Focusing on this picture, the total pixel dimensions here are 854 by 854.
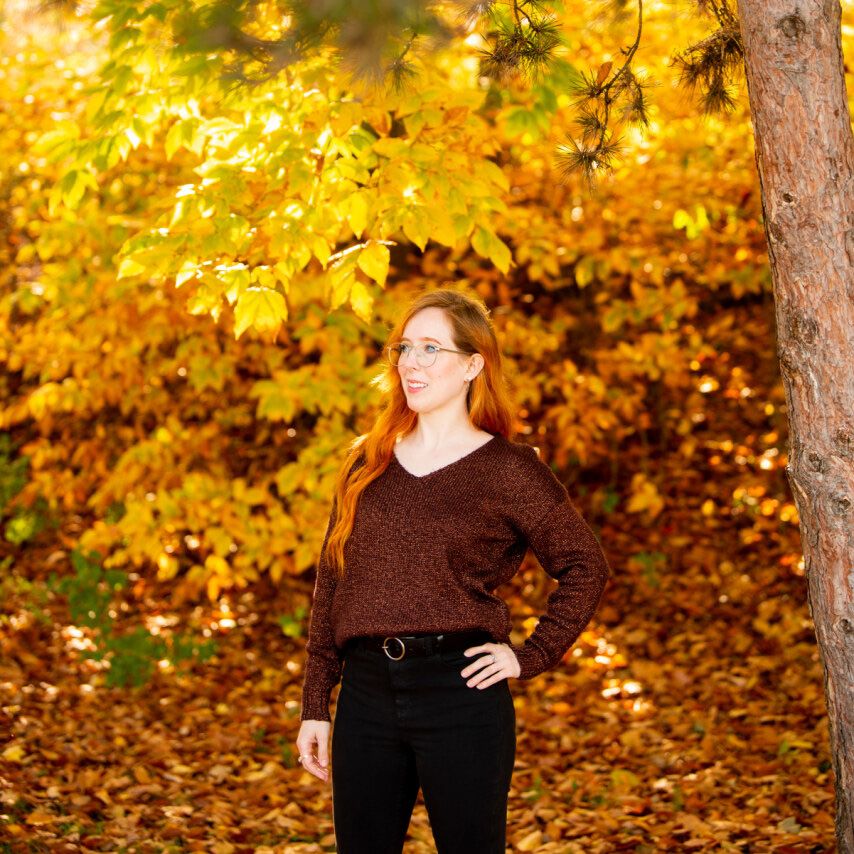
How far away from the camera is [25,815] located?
158 inches

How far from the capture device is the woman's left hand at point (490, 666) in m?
2.39

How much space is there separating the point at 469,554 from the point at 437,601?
14 cm

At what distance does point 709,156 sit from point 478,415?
3.66 metres

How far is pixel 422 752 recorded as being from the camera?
2.39 meters

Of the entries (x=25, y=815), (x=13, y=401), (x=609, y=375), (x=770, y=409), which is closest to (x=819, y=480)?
(x=25, y=815)

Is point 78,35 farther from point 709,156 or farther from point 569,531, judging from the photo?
point 569,531

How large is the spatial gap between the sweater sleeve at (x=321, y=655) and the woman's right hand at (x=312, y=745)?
2 cm

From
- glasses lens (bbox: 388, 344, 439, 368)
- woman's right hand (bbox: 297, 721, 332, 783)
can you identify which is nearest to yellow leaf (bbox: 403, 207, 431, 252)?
glasses lens (bbox: 388, 344, 439, 368)

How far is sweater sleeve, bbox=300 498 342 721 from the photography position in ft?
8.66

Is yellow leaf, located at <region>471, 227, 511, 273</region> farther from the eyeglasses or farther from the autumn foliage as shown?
the eyeglasses

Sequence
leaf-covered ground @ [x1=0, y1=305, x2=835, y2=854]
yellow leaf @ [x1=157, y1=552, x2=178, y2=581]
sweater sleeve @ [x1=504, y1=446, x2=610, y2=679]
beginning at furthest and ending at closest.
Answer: yellow leaf @ [x1=157, y1=552, x2=178, y2=581]
leaf-covered ground @ [x1=0, y1=305, x2=835, y2=854]
sweater sleeve @ [x1=504, y1=446, x2=610, y2=679]

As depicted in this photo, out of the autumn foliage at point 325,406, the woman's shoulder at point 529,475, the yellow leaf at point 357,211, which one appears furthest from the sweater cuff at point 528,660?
the yellow leaf at point 357,211

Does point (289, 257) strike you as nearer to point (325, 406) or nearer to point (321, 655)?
point (321, 655)

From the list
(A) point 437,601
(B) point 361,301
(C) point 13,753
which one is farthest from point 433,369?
(C) point 13,753
